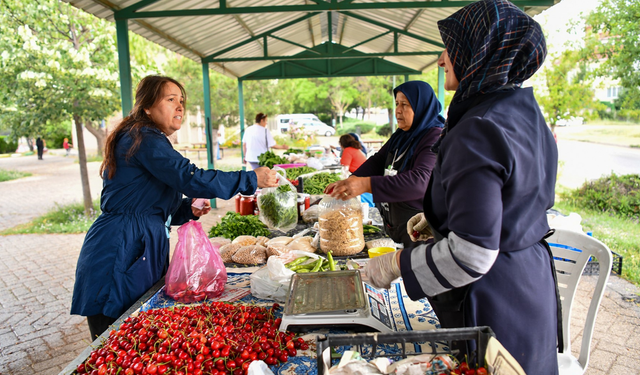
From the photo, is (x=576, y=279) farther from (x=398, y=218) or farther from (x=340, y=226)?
(x=340, y=226)

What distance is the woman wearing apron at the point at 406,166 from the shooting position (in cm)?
251

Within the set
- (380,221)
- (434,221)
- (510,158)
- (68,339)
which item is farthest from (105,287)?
(68,339)

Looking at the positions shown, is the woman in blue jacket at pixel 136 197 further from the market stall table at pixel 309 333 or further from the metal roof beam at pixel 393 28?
the metal roof beam at pixel 393 28

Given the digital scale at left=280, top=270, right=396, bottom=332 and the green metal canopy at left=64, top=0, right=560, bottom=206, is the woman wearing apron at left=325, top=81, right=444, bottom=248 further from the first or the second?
the green metal canopy at left=64, top=0, right=560, bottom=206

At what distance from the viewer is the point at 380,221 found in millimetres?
3684

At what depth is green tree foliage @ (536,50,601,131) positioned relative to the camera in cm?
991

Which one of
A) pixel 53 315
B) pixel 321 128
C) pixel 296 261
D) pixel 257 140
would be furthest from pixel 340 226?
pixel 321 128

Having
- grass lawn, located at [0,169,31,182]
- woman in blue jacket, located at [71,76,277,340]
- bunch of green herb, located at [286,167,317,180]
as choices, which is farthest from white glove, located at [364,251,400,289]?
grass lawn, located at [0,169,31,182]

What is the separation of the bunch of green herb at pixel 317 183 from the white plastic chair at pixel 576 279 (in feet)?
9.53

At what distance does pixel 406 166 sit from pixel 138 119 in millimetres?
1613

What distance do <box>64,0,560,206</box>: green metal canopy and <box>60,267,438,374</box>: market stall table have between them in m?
3.56

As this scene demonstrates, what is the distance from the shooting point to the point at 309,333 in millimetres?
1710

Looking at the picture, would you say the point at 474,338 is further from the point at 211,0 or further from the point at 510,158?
the point at 211,0

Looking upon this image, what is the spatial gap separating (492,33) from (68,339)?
173 inches
